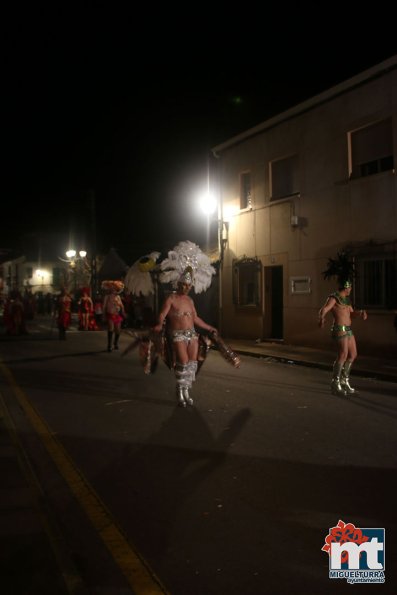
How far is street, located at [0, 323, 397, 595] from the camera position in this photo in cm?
364

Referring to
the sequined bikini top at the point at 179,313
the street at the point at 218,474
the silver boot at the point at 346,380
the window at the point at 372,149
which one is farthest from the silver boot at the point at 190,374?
the window at the point at 372,149

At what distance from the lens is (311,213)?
17172mm

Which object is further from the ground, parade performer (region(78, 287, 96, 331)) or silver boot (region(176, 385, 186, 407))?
parade performer (region(78, 287, 96, 331))

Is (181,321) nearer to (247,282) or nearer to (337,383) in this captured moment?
(337,383)

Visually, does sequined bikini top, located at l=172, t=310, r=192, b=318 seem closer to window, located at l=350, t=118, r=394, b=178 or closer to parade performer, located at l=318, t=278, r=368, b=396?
parade performer, located at l=318, t=278, r=368, b=396

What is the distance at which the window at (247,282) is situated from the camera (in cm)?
1972

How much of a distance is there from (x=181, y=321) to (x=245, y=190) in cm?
1290

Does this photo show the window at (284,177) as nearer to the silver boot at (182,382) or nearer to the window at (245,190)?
the window at (245,190)

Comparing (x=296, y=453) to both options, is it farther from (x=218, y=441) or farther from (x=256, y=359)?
(x=256, y=359)

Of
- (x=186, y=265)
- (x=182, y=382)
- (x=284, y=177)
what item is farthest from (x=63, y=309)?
(x=182, y=382)

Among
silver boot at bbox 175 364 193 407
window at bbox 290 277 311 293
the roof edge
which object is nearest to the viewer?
silver boot at bbox 175 364 193 407

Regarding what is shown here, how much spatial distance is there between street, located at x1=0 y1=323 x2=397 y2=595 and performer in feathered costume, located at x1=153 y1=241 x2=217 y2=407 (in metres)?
0.48

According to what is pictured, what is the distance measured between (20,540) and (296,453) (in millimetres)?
3005

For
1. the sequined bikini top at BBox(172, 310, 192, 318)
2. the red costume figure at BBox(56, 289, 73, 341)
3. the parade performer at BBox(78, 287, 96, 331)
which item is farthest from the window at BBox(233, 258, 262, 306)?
the sequined bikini top at BBox(172, 310, 192, 318)
